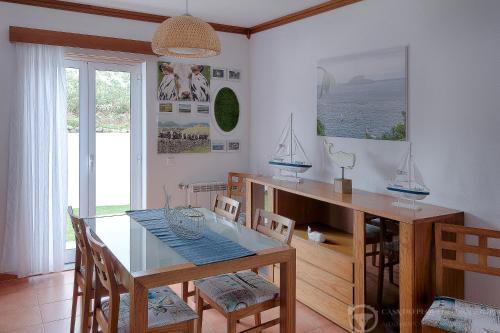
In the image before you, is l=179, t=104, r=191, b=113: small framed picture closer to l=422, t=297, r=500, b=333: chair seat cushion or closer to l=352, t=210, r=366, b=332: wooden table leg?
l=352, t=210, r=366, b=332: wooden table leg

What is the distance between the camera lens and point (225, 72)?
4.47 m

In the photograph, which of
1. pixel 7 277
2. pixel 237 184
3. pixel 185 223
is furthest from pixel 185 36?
pixel 7 277

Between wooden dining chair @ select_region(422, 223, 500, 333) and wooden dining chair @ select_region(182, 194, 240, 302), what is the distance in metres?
1.31

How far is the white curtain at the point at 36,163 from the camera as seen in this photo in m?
3.52

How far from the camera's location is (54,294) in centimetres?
332

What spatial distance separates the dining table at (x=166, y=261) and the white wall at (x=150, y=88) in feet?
4.70

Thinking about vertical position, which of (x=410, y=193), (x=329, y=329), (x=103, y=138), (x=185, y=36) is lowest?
(x=329, y=329)

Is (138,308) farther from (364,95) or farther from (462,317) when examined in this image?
(364,95)

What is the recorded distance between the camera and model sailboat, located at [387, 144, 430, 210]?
2.51 m

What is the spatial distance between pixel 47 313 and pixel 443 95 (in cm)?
306

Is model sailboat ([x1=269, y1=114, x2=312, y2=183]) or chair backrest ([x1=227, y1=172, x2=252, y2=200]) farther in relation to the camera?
chair backrest ([x1=227, y1=172, x2=252, y2=200])

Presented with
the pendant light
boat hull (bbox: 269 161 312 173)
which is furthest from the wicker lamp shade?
boat hull (bbox: 269 161 312 173)

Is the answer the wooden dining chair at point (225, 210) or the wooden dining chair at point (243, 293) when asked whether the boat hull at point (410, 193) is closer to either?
the wooden dining chair at point (243, 293)

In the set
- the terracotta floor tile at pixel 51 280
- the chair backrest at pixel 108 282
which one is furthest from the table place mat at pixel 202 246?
the terracotta floor tile at pixel 51 280
